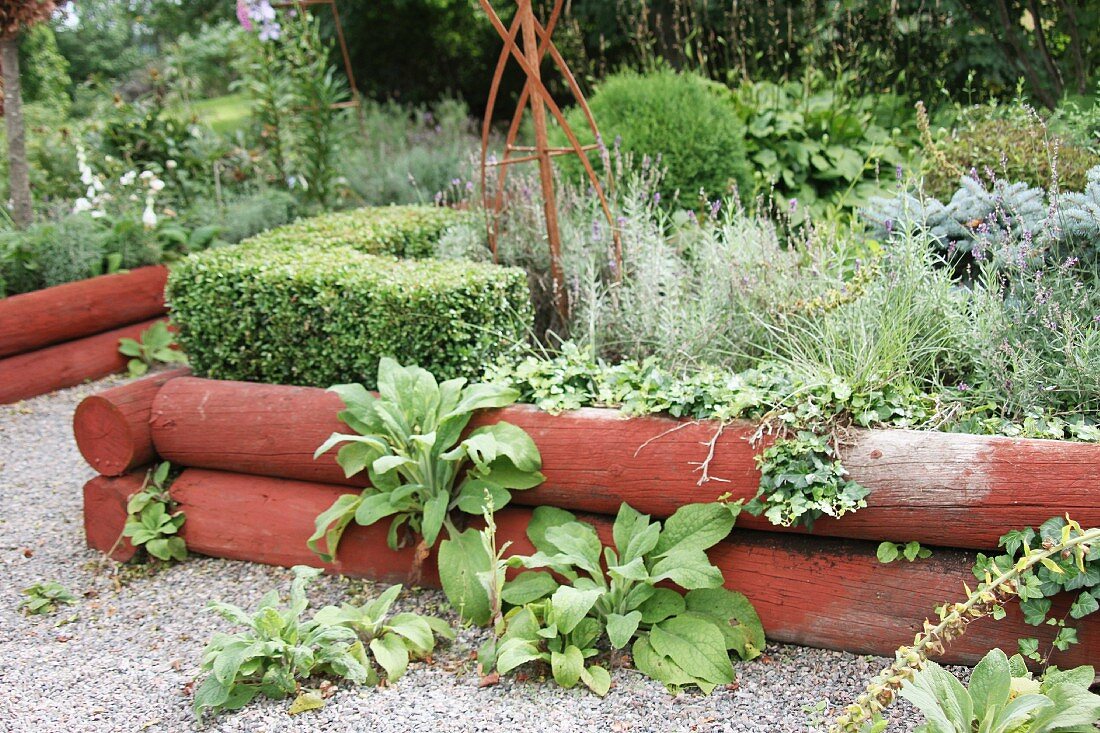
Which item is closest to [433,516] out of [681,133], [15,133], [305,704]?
[305,704]

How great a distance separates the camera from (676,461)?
114 inches

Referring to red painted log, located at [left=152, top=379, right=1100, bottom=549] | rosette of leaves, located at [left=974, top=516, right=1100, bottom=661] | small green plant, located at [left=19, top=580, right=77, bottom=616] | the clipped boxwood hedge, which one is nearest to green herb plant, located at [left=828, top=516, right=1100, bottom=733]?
rosette of leaves, located at [left=974, top=516, right=1100, bottom=661]

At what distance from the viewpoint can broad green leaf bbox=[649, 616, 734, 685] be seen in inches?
104

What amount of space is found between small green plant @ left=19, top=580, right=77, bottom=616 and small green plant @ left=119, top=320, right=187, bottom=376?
7.72 ft

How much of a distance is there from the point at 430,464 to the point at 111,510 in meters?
1.36

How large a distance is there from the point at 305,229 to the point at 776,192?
2.73m

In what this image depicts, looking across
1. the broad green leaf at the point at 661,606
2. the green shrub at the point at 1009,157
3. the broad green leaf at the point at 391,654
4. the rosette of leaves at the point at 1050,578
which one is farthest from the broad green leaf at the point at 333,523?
the green shrub at the point at 1009,157

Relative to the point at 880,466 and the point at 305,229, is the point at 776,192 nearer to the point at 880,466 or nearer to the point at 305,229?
the point at 305,229

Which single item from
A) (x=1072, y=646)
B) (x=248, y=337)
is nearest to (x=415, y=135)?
(x=248, y=337)

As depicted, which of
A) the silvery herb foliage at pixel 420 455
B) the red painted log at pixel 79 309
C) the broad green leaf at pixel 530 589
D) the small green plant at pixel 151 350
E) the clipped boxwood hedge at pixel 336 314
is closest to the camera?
the broad green leaf at pixel 530 589

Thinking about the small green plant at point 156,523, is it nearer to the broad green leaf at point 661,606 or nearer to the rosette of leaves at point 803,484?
the broad green leaf at point 661,606

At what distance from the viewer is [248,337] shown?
380cm

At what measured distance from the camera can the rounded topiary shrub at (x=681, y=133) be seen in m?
5.17

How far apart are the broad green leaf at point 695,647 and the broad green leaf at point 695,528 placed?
213 millimetres
